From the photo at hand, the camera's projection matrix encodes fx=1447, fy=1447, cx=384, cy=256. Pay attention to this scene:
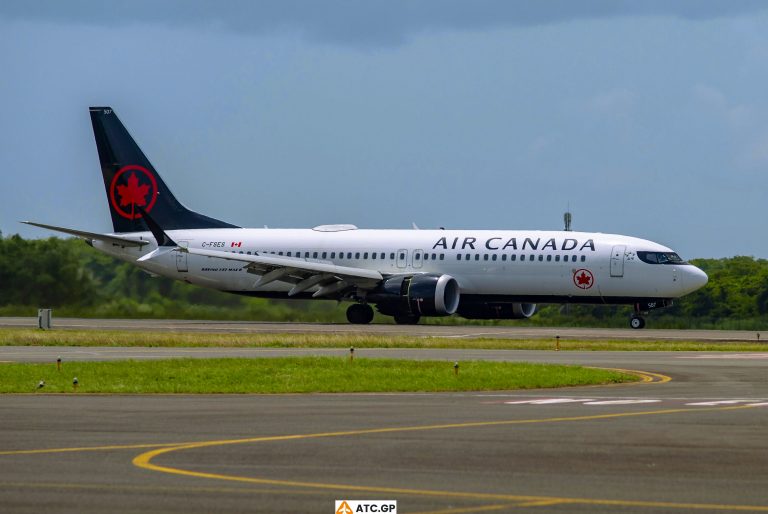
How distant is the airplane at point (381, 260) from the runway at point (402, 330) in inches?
56.8

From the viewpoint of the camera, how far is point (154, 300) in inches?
3034

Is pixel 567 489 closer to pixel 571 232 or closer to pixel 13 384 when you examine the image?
pixel 13 384

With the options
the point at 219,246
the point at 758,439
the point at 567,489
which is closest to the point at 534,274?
the point at 219,246

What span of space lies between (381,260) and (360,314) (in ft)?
9.19

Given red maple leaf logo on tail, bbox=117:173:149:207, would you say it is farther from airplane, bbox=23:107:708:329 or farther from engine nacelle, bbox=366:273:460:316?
engine nacelle, bbox=366:273:460:316

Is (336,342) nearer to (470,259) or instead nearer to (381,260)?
(470,259)

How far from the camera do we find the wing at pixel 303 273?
67.7 metres

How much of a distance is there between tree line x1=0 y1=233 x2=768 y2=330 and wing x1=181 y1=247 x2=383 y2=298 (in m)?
3.79

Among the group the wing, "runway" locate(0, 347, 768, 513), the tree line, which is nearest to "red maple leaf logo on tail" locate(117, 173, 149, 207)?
the tree line

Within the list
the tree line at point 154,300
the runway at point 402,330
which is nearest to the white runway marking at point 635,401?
the runway at point 402,330

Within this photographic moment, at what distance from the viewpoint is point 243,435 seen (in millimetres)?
21109

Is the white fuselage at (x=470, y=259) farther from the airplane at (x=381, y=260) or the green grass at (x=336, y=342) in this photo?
the green grass at (x=336, y=342)

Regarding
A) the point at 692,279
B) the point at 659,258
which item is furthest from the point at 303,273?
the point at 692,279

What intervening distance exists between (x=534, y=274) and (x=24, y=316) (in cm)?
2953
